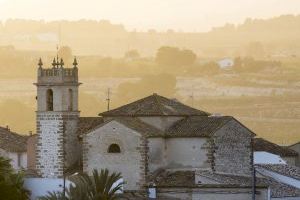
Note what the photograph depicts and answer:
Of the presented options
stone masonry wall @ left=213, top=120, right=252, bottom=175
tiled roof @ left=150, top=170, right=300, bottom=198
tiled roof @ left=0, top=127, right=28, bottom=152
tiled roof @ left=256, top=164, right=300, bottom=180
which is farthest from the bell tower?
tiled roof @ left=0, top=127, right=28, bottom=152

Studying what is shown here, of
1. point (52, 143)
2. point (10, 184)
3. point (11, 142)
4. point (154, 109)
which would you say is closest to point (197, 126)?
point (154, 109)

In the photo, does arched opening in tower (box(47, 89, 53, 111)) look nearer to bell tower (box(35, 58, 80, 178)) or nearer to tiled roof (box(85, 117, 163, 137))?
bell tower (box(35, 58, 80, 178))

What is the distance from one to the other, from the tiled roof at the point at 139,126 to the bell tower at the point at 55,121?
2.23 m

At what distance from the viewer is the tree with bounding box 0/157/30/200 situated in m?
64.2

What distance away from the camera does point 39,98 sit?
69.6 meters

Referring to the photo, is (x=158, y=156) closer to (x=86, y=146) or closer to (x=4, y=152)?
(x=86, y=146)

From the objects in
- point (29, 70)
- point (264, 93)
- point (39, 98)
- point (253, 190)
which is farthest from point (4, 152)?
point (29, 70)

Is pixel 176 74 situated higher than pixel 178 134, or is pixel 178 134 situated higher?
pixel 176 74

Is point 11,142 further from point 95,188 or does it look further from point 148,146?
point 95,188

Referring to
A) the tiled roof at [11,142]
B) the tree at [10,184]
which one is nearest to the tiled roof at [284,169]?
the tree at [10,184]

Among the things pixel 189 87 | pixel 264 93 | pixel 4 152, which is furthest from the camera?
pixel 189 87

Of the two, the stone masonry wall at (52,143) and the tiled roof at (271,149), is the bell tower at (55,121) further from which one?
the tiled roof at (271,149)

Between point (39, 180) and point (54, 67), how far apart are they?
6.13m

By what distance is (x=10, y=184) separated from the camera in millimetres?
65062
